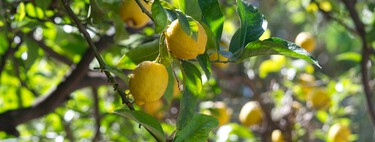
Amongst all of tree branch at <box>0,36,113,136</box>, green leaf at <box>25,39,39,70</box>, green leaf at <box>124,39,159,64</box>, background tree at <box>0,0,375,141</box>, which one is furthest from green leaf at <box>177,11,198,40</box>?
tree branch at <box>0,36,113,136</box>

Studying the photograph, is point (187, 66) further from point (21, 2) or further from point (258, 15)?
point (21, 2)

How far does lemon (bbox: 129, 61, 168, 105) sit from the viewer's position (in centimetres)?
63

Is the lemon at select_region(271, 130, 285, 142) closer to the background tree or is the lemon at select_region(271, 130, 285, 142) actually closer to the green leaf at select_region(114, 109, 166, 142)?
the background tree

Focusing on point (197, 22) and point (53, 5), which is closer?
point (197, 22)

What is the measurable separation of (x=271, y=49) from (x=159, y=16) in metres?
0.13

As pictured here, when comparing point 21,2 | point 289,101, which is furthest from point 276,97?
point 21,2

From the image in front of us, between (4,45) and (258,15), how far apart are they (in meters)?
0.68

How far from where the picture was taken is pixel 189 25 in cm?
60

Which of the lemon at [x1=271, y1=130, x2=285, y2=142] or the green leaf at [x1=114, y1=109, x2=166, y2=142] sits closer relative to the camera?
the green leaf at [x1=114, y1=109, x2=166, y2=142]

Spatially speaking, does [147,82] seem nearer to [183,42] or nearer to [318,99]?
[183,42]

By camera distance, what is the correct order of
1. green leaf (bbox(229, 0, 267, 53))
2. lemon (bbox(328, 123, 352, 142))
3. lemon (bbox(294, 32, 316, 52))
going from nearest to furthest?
green leaf (bbox(229, 0, 267, 53)) < lemon (bbox(294, 32, 316, 52)) < lemon (bbox(328, 123, 352, 142))

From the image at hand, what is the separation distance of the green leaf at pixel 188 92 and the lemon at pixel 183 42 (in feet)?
0.19

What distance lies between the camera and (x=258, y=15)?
74 centimetres

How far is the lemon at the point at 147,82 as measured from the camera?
24.8 inches
